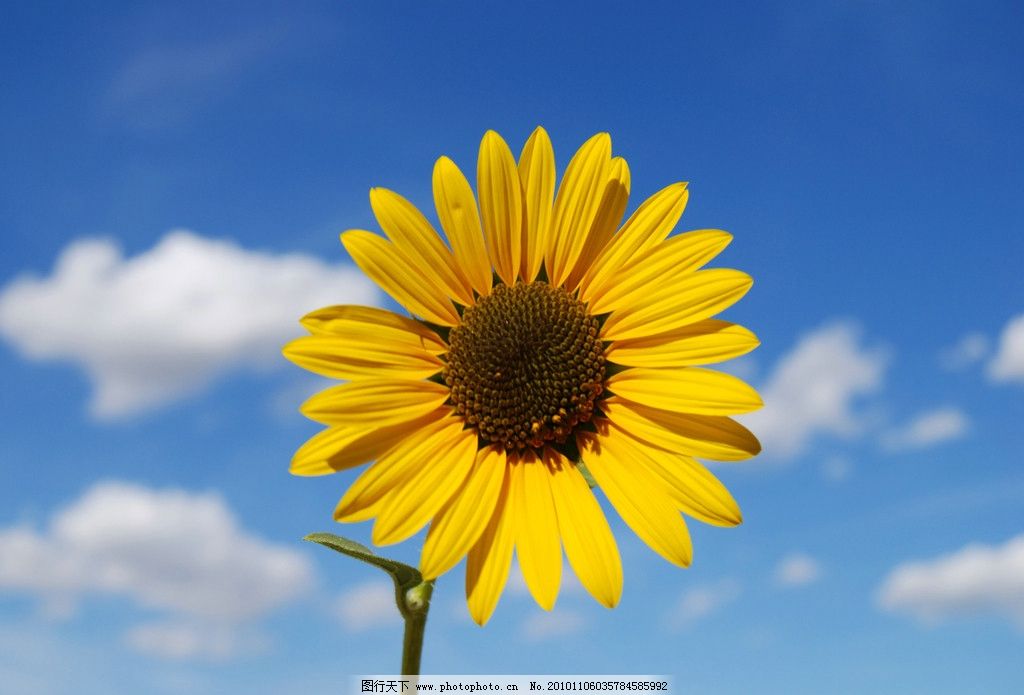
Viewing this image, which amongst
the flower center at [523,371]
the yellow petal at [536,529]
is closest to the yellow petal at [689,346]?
the flower center at [523,371]

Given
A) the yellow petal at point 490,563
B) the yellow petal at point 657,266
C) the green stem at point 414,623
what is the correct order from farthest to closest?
the yellow petal at point 657,266, the yellow petal at point 490,563, the green stem at point 414,623

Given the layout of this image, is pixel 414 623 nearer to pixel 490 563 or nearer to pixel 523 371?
pixel 490 563

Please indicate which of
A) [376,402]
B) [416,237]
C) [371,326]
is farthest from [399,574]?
[416,237]

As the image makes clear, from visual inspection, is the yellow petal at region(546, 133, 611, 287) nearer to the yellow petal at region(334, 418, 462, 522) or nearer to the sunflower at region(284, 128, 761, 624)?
the sunflower at region(284, 128, 761, 624)

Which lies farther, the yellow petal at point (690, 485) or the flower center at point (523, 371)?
the flower center at point (523, 371)

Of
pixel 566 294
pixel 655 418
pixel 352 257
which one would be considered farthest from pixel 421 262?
pixel 655 418

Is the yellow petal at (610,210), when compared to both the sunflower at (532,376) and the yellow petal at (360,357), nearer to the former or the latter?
the sunflower at (532,376)

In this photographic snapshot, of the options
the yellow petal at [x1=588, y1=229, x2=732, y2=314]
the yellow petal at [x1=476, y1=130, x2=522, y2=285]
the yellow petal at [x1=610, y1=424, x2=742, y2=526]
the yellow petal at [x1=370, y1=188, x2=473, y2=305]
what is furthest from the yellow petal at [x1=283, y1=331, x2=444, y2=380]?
the yellow petal at [x1=610, y1=424, x2=742, y2=526]
